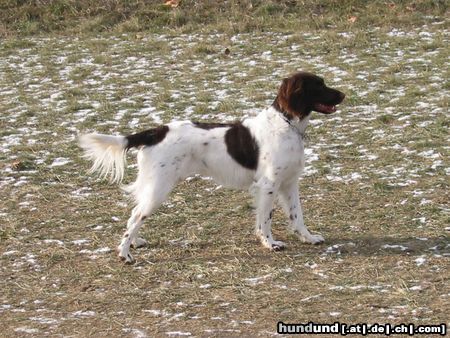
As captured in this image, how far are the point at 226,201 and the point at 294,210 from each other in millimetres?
1010

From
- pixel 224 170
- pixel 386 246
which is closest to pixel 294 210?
pixel 224 170

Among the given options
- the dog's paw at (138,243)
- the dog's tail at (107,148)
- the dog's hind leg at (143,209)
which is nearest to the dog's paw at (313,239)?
the dog's hind leg at (143,209)

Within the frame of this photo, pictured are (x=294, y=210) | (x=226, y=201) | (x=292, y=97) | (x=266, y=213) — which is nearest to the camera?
(x=292, y=97)

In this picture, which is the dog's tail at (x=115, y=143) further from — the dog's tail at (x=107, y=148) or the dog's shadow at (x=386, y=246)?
the dog's shadow at (x=386, y=246)

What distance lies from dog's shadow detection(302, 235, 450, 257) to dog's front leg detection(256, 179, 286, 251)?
397 millimetres

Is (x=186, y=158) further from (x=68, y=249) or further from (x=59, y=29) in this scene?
(x=59, y=29)

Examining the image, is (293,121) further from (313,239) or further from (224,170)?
(313,239)

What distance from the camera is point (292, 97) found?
19.3 feet

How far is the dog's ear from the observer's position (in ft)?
19.3

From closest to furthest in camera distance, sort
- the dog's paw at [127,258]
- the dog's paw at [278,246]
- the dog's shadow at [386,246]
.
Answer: the dog's shadow at [386,246], the dog's paw at [127,258], the dog's paw at [278,246]

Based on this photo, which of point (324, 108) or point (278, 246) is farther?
point (324, 108)

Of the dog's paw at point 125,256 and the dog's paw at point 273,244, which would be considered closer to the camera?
the dog's paw at point 125,256

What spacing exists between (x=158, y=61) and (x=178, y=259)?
6.67m

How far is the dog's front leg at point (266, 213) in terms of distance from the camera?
595 cm
